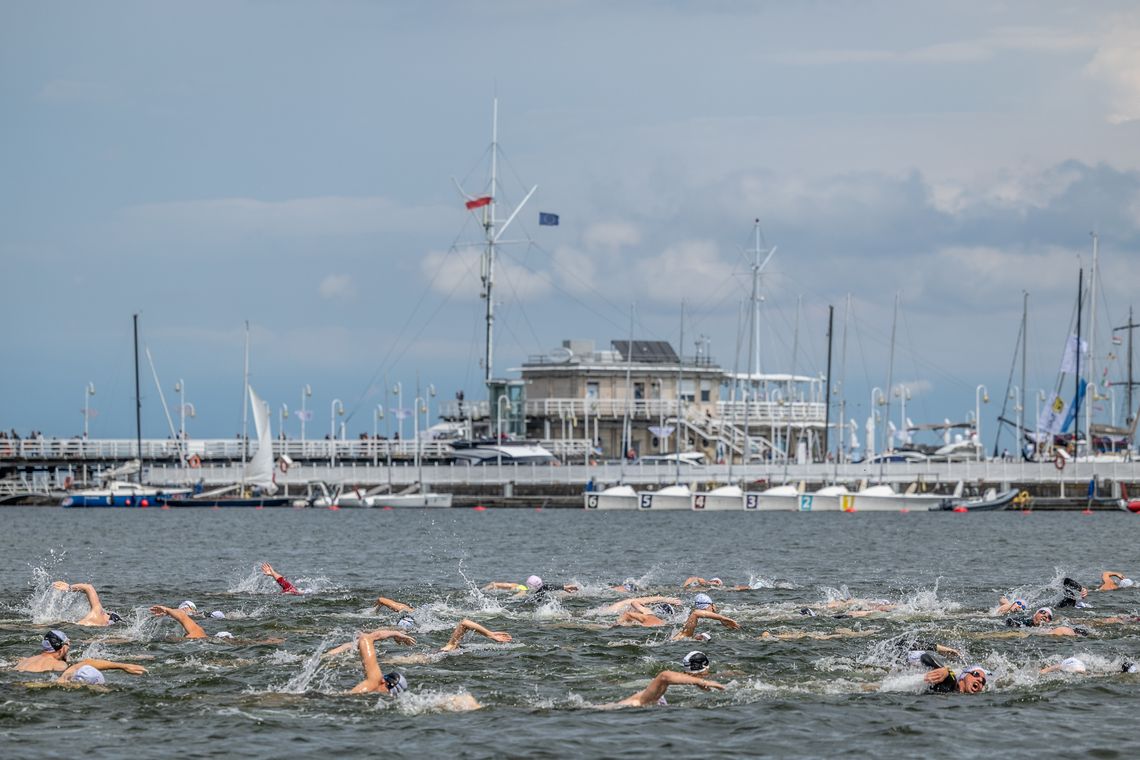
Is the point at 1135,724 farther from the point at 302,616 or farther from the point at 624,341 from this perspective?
the point at 624,341

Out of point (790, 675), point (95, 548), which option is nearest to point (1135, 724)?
point (790, 675)

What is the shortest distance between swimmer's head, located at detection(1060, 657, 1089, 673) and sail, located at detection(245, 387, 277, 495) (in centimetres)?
8198

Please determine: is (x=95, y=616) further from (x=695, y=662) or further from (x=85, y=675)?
(x=695, y=662)

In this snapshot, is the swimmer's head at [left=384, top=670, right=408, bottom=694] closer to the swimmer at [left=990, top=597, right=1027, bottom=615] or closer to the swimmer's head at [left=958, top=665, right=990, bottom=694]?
the swimmer's head at [left=958, top=665, right=990, bottom=694]

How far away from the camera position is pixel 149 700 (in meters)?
23.1

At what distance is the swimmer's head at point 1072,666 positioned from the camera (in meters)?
25.2

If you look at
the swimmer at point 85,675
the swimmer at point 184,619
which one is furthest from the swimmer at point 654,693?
the swimmer at point 184,619

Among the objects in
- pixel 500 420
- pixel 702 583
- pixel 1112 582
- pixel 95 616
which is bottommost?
Result: pixel 702 583

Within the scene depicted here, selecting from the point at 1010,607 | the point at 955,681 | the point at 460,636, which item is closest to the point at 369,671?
the point at 460,636

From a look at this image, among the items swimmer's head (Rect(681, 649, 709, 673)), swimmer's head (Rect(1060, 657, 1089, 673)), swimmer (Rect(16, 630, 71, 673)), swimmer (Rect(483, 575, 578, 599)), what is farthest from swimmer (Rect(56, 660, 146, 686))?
swimmer's head (Rect(1060, 657, 1089, 673))

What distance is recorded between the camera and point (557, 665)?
87.8 ft

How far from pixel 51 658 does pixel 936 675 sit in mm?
13971

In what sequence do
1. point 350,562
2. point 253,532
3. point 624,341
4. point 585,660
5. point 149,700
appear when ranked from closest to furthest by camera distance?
point 149,700 → point 585,660 → point 350,562 → point 253,532 → point 624,341

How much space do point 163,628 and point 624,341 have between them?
10229cm
